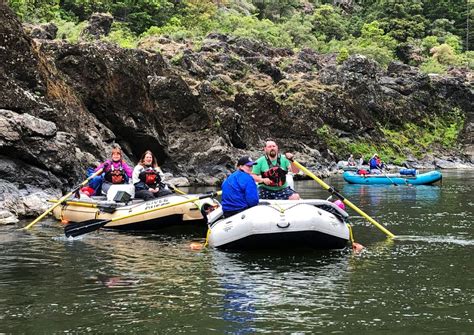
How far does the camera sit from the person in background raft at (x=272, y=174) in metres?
11.0

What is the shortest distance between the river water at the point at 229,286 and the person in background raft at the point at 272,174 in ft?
5.04

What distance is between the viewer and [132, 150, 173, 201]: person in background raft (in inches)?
527

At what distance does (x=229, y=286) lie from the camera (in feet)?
23.5

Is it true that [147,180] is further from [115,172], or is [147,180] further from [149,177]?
[115,172]

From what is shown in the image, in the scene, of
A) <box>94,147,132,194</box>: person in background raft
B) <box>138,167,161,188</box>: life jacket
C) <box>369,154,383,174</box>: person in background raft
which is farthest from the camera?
<box>369,154,383,174</box>: person in background raft

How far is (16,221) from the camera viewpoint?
13.0 metres

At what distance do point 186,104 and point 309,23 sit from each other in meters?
48.2

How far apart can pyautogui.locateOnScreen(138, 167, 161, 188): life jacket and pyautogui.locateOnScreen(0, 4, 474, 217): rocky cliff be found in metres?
2.82

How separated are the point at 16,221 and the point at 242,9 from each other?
231 ft

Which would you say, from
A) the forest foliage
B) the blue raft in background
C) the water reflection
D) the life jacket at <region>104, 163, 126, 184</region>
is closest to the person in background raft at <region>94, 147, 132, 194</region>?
the life jacket at <region>104, 163, 126, 184</region>

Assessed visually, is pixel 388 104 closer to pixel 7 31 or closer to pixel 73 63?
pixel 73 63

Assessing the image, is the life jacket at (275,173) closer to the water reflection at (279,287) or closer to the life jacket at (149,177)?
the water reflection at (279,287)

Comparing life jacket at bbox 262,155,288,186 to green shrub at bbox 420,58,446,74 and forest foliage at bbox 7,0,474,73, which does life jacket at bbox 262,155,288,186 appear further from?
green shrub at bbox 420,58,446,74

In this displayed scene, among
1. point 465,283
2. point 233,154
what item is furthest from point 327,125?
point 465,283
